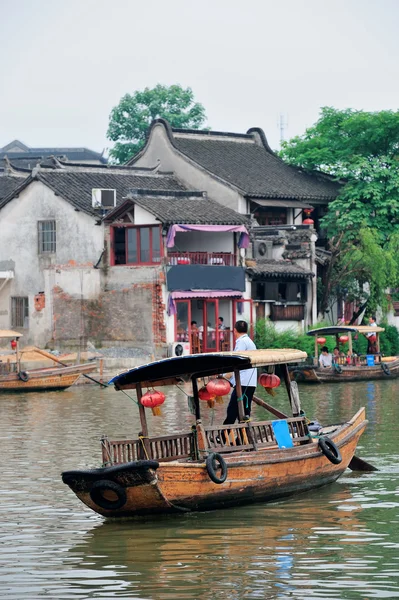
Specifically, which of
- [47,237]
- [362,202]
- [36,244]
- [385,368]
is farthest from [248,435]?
[362,202]

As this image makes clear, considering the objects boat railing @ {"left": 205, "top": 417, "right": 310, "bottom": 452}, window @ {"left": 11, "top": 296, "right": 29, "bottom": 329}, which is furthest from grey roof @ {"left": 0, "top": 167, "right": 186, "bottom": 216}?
boat railing @ {"left": 205, "top": 417, "right": 310, "bottom": 452}

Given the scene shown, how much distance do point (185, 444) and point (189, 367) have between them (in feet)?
3.08

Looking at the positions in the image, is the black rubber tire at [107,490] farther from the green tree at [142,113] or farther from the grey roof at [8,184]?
the green tree at [142,113]

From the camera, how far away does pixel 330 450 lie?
52.3 ft

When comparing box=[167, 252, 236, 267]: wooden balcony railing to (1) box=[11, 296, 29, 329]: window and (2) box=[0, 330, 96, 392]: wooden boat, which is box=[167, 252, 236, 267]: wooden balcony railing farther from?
(2) box=[0, 330, 96, 392]: wooden boat

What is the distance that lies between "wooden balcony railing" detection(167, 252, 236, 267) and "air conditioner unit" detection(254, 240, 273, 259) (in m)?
2.21

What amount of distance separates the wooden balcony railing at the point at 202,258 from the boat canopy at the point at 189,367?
22.4 m

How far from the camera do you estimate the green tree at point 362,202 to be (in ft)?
132

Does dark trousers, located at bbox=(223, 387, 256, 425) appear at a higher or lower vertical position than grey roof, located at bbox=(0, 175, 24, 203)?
lower

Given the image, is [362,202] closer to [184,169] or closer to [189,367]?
[184,169]

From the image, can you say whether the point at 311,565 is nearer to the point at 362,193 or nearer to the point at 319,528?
the point at 319,528

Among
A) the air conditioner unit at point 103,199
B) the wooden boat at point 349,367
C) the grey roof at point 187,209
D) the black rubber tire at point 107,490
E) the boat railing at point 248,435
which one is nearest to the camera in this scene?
the black rubber tire at point 107,490

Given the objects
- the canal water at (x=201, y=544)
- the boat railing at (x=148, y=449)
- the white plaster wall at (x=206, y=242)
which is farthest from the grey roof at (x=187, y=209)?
the boat railing at (x=148, y=449)

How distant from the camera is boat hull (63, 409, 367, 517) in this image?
44.1ft
